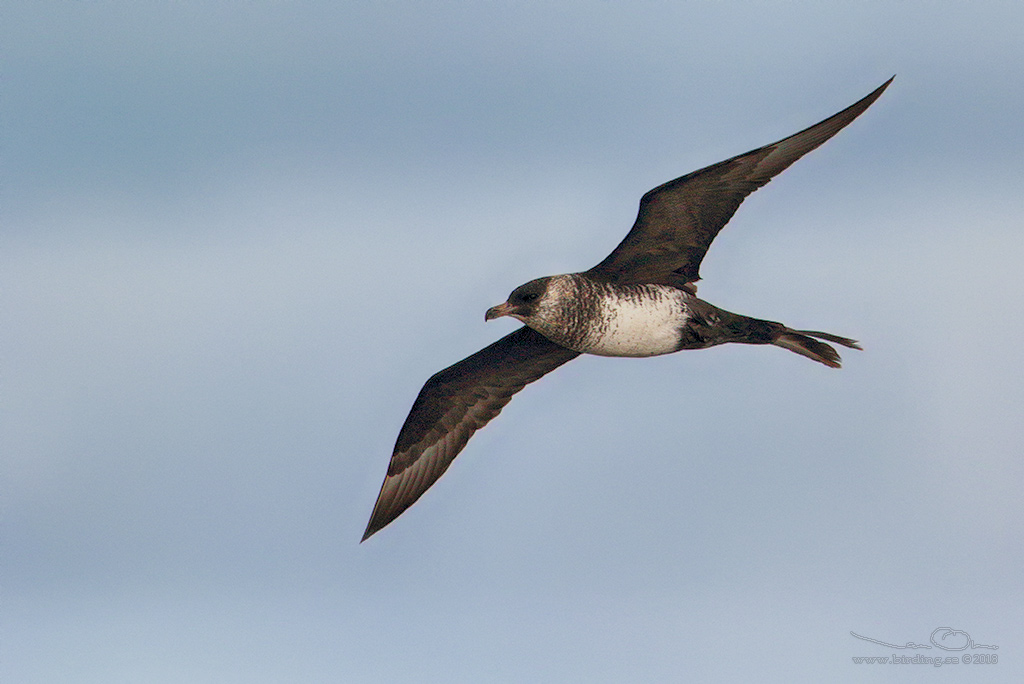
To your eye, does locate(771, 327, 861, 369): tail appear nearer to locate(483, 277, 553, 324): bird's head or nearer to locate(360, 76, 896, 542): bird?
locate(360, 76, 896, 542): bird

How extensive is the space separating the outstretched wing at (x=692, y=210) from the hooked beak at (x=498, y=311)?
2.71 feet

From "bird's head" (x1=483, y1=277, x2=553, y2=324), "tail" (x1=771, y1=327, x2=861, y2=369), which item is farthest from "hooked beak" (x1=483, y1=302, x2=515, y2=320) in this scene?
"tail" (x1=771, y1=327, x2=861, y2=369)

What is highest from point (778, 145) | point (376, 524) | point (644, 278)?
point (778, 145)

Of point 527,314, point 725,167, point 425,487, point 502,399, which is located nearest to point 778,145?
point 725,167

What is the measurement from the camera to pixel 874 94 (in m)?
10.2

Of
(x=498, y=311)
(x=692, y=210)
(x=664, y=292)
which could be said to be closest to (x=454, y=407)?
(x=498, y=311)

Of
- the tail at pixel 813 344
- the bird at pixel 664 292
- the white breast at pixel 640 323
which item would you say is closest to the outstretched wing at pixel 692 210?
the bird at pixel 664 292

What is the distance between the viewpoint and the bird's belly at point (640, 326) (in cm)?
1071

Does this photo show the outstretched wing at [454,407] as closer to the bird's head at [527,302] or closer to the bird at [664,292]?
the bird at [664,292]

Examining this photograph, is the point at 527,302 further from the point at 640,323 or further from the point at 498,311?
the point at 640,323

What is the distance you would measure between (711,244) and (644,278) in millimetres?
647

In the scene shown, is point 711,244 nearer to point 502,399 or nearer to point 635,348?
point 635,348

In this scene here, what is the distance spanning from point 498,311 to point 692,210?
1.84 meters

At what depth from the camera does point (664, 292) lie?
1093 cm
